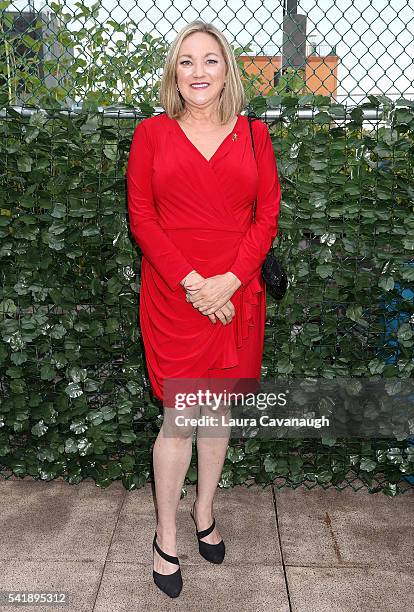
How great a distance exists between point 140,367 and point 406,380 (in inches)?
49.4

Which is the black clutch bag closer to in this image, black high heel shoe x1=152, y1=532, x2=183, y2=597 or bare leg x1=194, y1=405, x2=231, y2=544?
bare leg x1=194, y1=405, x2=231, y2=544

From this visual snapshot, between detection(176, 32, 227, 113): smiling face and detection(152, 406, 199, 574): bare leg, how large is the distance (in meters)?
1.14

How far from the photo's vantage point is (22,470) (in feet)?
11.0

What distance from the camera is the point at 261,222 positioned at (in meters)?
2.40

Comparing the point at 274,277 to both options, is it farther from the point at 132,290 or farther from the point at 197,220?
the point at 132,290

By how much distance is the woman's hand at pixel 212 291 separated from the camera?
229cm

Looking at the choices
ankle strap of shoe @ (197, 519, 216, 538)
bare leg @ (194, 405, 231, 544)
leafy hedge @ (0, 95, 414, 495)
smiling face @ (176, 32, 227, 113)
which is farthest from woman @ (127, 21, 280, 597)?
leafy hedge @ (0, 95, 414, 495)

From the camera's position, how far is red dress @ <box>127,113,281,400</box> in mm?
2291

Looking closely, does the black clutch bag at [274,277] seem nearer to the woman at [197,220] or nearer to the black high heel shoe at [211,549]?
the woman at [197,220]

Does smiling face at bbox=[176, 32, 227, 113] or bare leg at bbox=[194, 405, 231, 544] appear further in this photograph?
bare leg at bbox=[194, 405, 231, 544]

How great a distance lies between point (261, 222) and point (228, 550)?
55.0 inches

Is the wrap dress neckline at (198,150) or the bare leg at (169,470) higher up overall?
the wrap dress neckline at (198,150)

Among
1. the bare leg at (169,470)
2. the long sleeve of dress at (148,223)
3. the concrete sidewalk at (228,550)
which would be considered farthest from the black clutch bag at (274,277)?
the concrete sidewalk at (228,550)

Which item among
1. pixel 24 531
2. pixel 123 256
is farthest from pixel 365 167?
pixel 24 531
